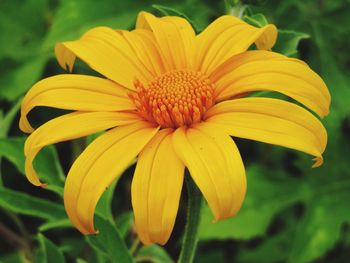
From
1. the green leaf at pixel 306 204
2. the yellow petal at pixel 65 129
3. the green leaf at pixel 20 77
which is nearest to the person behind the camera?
the yellow petal at pixel 65 129

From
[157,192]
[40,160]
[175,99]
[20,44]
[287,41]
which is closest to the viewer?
[157,192]

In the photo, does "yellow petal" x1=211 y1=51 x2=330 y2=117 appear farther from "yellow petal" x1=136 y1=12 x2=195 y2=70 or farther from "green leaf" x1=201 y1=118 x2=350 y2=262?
"green leaf" x1=201 y1=118 x2=350 y2=262

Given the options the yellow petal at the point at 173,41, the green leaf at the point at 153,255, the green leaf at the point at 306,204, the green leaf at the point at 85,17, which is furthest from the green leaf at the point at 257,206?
the yellow petal at the point at 173,41

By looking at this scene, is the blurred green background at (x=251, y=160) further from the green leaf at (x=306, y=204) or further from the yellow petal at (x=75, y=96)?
the yellow petal at (x=75, y=96)

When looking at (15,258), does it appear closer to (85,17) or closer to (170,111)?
(85,17)

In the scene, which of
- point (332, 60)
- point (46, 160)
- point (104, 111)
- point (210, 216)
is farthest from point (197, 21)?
point (104, 111)

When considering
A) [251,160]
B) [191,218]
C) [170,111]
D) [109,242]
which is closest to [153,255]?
[109,242]
